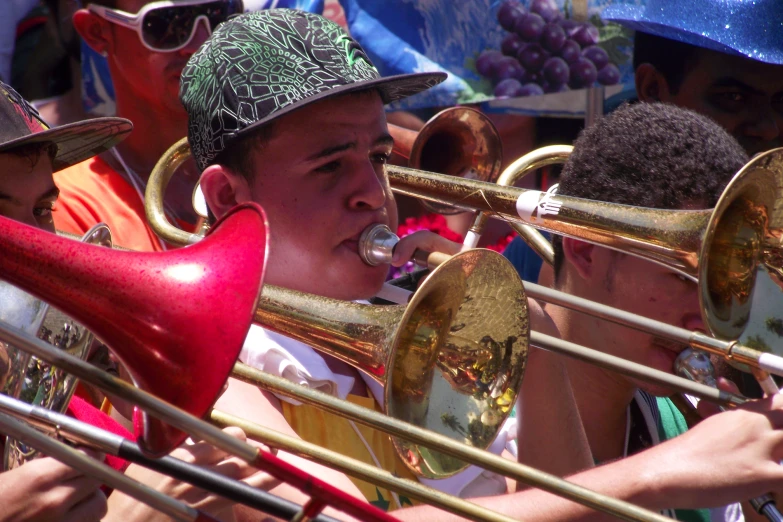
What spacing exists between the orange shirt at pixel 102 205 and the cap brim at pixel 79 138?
506 mm

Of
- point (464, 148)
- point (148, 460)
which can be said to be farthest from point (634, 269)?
point (148, 460)

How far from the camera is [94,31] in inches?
122

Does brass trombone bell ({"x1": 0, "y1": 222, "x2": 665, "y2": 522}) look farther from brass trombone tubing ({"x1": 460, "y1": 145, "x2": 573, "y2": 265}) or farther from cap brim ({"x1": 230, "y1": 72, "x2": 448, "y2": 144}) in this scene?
brass trombone tubing ({"x1": 460, "y1": 145, "x2": 573, "y2": 265})

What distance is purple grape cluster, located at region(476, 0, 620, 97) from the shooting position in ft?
→ 12.1

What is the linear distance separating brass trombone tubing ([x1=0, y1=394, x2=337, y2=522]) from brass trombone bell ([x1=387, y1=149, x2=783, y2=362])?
1004mm

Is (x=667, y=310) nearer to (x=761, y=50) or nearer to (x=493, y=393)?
(x=493, y=393)

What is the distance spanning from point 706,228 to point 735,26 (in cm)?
160

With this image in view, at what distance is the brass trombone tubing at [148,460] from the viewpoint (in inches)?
49.8

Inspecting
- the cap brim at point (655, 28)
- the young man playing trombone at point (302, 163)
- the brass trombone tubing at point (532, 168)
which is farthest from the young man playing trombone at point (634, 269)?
the cap brim at point (655, 28)

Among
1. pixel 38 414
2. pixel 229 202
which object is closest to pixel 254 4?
pixel 229 202

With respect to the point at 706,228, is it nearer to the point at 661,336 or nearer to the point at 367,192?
the point at 661,336

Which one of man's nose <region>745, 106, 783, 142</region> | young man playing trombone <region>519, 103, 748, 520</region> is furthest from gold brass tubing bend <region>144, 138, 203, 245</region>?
man's nose <region>745, 106, 783, 142</region>

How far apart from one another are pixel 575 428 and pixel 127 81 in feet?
5.97

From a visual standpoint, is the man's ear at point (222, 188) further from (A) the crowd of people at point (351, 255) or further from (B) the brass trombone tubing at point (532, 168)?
(B) the brass trombone tubing at point (532, 168)
